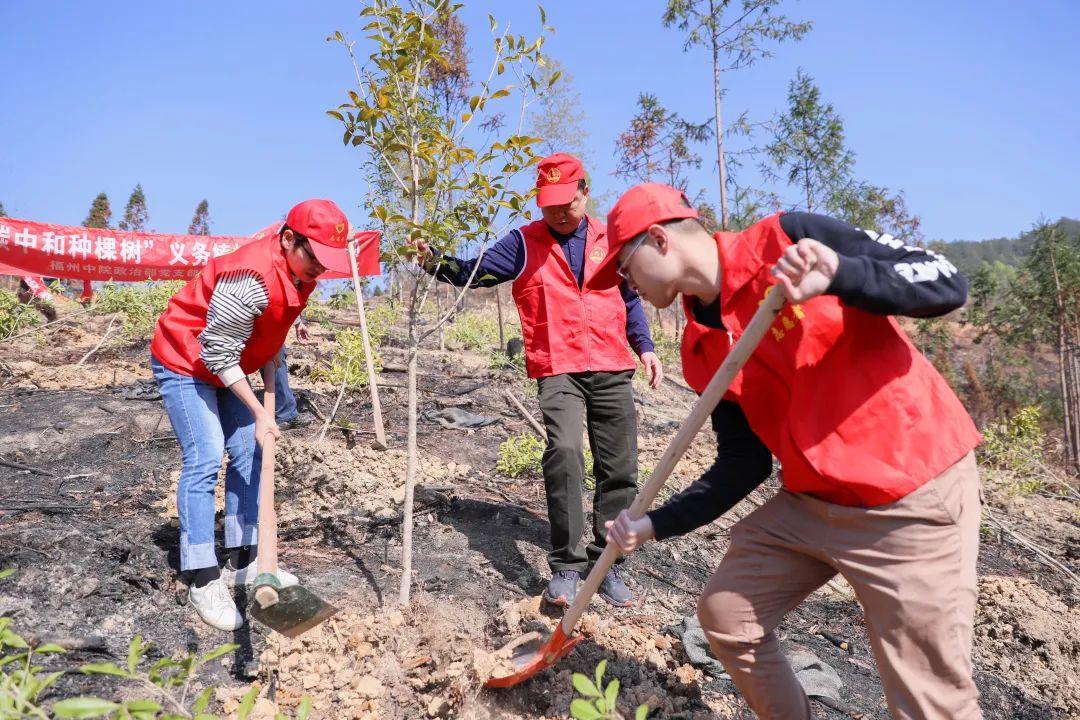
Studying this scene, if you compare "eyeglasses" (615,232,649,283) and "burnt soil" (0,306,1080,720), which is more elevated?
"eyeglasses" (615,232,649,283)

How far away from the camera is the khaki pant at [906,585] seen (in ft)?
5.00

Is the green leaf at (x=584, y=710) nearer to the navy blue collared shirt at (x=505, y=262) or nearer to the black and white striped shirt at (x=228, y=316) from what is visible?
the black and white striped shirt at (x=228, y=316)

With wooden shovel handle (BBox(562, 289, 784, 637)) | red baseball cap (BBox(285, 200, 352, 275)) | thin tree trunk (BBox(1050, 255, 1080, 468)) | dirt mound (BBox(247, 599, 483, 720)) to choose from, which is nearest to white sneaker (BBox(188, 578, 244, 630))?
dirt mound (BBox(247, 599, 483, 720))

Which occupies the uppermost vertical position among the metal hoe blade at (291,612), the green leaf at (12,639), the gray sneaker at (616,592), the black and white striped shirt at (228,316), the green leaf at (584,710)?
the black and white striped shirt at (228,316)

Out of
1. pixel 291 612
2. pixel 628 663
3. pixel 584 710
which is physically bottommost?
pixel 628 663

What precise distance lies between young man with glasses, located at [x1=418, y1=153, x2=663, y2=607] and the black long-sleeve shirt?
1222 millimetres

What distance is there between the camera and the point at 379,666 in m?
2.60

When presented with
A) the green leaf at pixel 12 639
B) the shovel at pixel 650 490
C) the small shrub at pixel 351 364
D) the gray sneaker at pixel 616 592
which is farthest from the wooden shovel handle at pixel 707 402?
the small shrub at pixel 351 364

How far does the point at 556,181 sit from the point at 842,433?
1923 millimetres

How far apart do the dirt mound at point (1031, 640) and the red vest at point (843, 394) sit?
231cm

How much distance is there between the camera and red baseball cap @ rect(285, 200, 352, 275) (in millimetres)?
2576

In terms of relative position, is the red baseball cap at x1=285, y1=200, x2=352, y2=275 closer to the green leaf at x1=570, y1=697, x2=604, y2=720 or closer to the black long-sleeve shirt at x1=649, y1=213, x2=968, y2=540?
the black long-sleeve shirt at x1=649, y1=213, x2=968, y2=540

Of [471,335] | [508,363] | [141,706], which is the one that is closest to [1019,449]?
[508,363]

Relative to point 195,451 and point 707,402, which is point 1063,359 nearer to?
point 707,402
